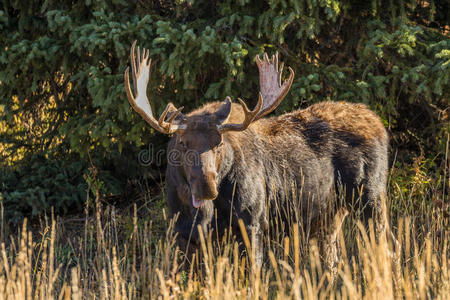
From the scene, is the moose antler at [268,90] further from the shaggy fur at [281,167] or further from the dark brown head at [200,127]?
the shaggy fur at [281,167]

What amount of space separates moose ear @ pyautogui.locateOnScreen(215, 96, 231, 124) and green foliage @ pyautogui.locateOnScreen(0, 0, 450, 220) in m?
0.77

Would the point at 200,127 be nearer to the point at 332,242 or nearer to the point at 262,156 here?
the point at 262,156

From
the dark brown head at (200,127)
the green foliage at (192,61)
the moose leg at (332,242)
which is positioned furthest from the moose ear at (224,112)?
the moose leg at (332,242)

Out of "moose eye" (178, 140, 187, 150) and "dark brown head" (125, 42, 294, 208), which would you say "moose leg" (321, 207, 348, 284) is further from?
"moose eye" (178, 140, 187, 150)

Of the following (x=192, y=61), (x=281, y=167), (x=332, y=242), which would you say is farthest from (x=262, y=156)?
(x=192, y=61)

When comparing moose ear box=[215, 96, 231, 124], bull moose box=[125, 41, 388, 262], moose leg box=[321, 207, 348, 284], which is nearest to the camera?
bull moose box=[125, 41, 388, 262]

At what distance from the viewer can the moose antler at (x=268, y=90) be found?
214 inches

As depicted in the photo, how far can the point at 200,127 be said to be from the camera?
5.39m

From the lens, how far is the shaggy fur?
5.43 metres

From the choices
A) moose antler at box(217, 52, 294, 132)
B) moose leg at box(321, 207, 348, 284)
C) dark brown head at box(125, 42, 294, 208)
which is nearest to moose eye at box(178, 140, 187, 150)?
dark brown head at box(125, 42, 294, 208)

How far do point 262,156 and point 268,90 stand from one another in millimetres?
690

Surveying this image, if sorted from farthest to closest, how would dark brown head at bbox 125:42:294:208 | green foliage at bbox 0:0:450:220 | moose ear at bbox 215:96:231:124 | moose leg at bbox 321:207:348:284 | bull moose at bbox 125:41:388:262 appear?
green foliage at bbox 0:0:450:220
moose leg at bbox 321:207:348:284
moose ear at bbox 215:96:231:124
bull moose at bbox 125:41:388:262
dark brown head at bbox 125:42:294:208

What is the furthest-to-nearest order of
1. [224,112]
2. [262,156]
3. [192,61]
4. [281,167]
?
[192,61], [281,167], [262,156], [224,112]

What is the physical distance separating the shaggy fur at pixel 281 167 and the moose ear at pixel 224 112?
3 cm
